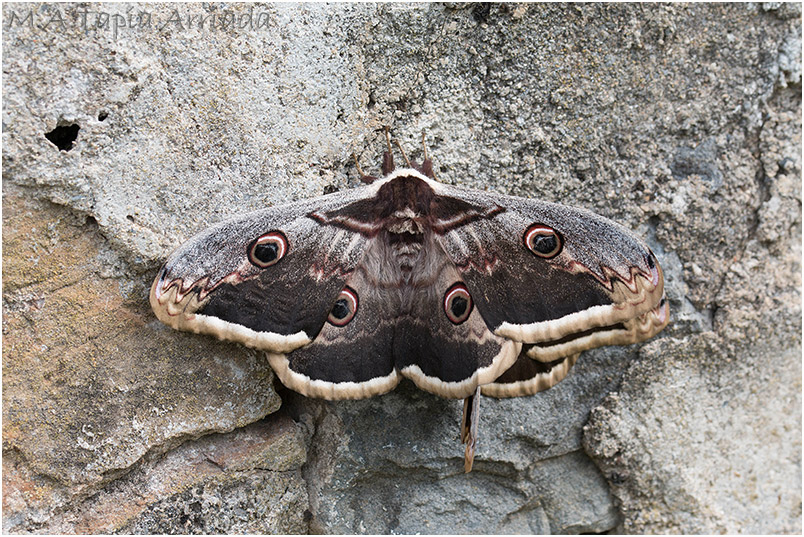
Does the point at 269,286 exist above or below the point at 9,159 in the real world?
below

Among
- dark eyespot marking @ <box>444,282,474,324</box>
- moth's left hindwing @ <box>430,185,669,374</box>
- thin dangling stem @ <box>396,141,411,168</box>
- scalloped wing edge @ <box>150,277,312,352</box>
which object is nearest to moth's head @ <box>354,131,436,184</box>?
thin dangling stem @ <box>396,141,411,168</box>

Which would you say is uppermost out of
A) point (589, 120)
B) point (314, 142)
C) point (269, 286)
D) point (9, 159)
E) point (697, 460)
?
point (589, 120)

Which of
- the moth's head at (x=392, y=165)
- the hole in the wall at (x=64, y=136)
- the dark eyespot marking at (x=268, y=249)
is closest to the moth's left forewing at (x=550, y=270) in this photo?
the moth's head at (x=392, y=165)

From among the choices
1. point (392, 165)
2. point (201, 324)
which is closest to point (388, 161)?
point (392, 165)

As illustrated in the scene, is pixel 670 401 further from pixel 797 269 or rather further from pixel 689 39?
pixel 689 39

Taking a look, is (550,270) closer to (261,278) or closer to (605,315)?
(605,315)

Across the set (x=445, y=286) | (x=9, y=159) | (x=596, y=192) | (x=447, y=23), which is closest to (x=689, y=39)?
(x=596, y=192)

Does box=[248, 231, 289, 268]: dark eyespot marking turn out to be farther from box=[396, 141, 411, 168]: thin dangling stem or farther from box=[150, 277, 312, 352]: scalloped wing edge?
box=[396, 141, 411, 168]: thin dangling stem
